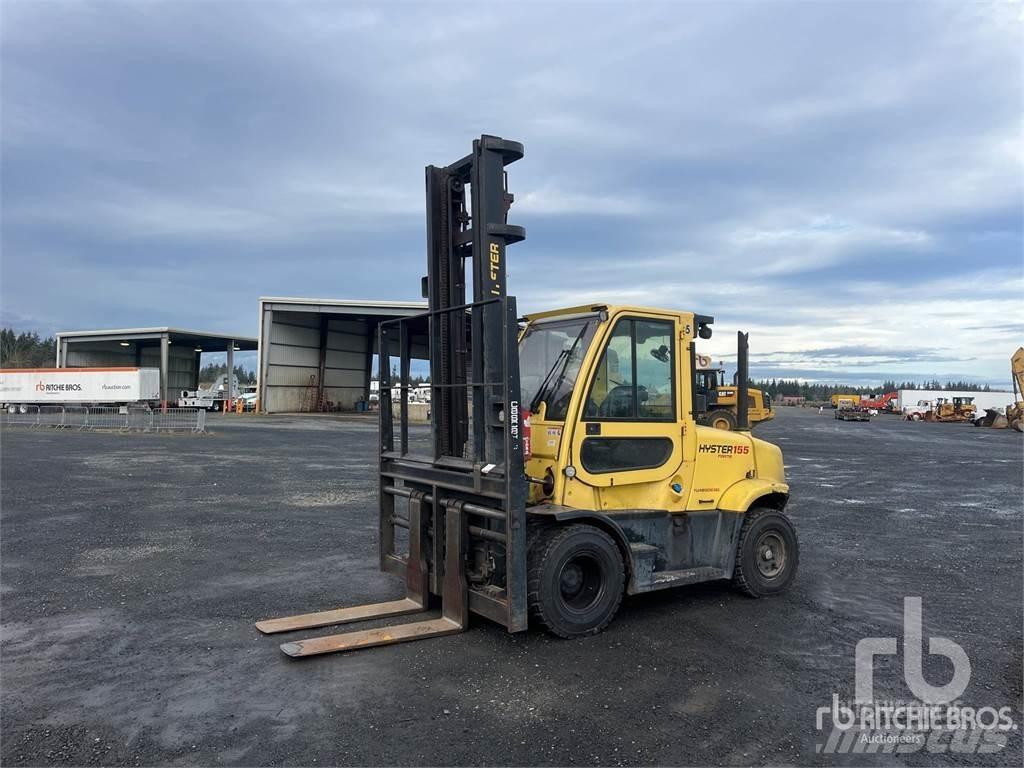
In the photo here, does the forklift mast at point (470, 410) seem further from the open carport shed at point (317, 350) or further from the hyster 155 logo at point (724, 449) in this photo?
the open carport shed at point (317, 350)

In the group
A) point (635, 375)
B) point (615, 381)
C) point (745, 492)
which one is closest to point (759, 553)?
point (745, 492)

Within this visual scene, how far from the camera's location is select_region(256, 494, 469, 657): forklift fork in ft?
17.1

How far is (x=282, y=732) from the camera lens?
12.9ft

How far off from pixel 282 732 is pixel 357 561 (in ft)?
13.4

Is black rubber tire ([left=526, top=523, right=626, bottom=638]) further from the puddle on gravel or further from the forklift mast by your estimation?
the puddle on gravel

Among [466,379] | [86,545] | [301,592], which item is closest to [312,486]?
[86,545]

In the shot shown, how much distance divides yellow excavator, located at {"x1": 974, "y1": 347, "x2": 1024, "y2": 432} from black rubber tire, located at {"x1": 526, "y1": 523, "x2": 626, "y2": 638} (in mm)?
48911

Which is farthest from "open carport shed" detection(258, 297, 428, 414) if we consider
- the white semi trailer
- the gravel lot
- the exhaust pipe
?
the exhaust pipe

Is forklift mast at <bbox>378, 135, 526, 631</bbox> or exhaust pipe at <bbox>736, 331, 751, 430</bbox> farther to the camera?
exhaust pipe at <bbox>736, 331, 751, 430</bbox>

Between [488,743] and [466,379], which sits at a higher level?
[466,379]

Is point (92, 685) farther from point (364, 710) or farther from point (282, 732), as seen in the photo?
point (364, 710)

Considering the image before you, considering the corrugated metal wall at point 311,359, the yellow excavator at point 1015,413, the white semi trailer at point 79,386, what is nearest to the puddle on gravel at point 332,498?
the corrugated metal wall at point 311,359

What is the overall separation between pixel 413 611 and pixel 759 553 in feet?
10.9

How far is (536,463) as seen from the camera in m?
5.79
